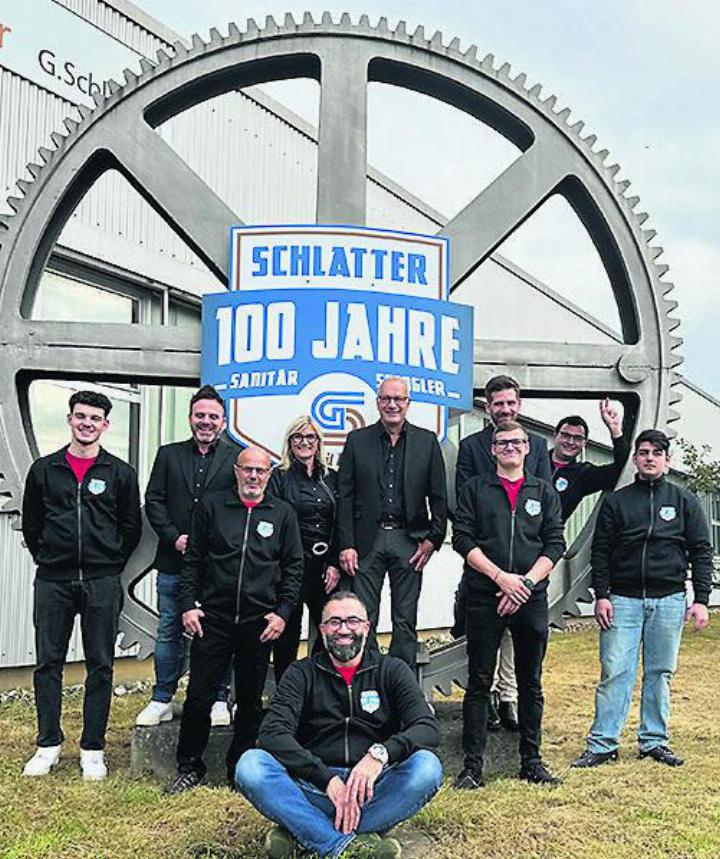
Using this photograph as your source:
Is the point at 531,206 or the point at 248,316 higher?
the point at 531,206

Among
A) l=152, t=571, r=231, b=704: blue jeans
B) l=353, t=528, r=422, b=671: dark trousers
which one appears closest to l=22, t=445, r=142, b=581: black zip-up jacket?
l=152, t=571, r=231, b=704: blue jeans

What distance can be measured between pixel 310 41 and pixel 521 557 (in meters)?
3.61

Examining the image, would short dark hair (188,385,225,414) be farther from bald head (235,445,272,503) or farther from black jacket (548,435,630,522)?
black jacket (548,435,630,522)

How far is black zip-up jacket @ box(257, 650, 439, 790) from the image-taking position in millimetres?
5004

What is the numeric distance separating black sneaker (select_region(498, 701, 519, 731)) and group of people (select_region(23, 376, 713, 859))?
0.4 inches

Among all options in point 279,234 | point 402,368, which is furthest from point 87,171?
point 402,368

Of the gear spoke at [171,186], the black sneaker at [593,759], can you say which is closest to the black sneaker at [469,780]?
the black sneaker at [593,759]

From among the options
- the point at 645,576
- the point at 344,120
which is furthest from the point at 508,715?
the point at 344,120

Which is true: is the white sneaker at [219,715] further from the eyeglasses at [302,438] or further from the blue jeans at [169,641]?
the eyeglasses at [302,438]

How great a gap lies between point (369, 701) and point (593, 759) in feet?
7.77

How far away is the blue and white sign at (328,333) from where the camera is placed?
702 centimetres

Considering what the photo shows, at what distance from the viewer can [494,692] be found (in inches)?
281

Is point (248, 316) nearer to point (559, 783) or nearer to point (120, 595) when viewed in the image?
point (120, 595)

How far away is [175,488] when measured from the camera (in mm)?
6453
